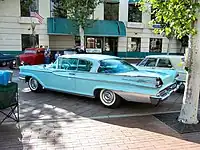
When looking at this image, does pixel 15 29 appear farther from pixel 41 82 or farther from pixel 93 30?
pixel 41 82

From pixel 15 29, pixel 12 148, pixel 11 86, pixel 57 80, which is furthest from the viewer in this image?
pixel 15 29

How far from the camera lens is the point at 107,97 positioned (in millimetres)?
6562

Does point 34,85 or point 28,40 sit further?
point 28,40

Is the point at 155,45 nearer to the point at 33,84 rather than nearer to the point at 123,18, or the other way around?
the point at 123,18

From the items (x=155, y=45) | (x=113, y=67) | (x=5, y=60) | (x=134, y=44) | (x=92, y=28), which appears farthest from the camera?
(x=155, y=45)

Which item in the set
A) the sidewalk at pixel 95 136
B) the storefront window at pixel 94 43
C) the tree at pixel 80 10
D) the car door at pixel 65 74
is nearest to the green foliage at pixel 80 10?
the tree at pixel 80 10

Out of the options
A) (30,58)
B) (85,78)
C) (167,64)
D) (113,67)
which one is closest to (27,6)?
(30,58)

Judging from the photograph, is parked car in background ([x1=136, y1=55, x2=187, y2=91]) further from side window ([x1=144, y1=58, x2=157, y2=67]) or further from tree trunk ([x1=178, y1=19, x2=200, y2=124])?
tree trunk ([x1=178, y1=19, x2=200, y2=124])

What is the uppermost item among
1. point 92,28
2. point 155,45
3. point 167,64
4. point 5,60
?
point 92,28

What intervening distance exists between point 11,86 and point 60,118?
138 centimetres

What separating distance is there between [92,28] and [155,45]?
788 centimetres

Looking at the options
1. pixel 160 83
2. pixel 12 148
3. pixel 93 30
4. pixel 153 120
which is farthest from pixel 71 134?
pixel 93 30

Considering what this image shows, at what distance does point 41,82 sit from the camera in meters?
7.98

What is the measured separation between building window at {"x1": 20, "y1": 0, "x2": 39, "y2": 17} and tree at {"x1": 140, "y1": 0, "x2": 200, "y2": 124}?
17406 mm
